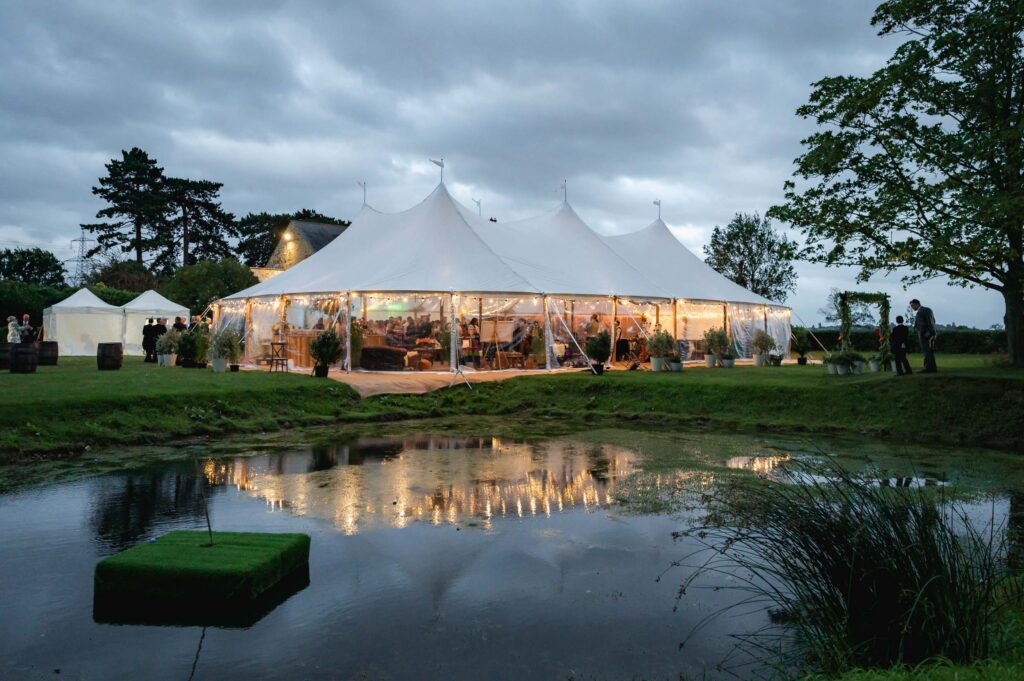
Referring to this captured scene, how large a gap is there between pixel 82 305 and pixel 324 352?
48.9 feet

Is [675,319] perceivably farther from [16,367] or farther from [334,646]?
[334,646]

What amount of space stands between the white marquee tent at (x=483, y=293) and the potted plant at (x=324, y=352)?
136cm

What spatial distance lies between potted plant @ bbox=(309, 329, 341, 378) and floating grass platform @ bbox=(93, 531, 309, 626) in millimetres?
12016

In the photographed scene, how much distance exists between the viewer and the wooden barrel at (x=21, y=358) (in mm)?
15297

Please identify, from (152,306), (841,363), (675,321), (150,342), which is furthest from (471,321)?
(152,306)

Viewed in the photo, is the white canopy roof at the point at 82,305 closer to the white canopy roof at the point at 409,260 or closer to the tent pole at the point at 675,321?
the white canopy roof at the point at 409,260

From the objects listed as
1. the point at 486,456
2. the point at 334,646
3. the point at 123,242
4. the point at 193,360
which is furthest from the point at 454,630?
the point at 123,242

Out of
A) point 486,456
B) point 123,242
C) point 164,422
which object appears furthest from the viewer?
point 123,242

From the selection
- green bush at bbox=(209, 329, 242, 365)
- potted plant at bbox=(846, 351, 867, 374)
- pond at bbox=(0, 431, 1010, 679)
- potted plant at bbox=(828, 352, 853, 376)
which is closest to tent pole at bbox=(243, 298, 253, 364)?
green bush at bbox=(209, 329, 242, 365)

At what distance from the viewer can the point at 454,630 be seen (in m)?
3.88

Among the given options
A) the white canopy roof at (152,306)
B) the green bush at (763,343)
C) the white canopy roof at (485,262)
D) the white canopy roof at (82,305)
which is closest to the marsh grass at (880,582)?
the white canopy roof at (485,262)

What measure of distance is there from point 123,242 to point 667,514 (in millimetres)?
51143

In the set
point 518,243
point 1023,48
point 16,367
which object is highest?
point 1023,48

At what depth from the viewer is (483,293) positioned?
18328 millimetres
